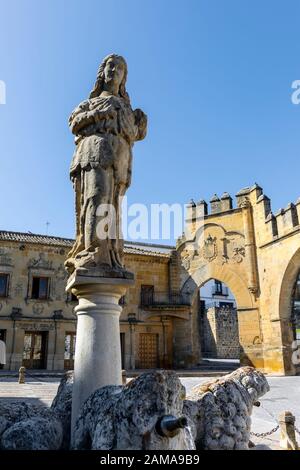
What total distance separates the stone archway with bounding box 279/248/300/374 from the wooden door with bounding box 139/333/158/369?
293 inches

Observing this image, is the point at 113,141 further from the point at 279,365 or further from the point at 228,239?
the point at 228,239

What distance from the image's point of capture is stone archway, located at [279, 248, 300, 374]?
16.9 metres

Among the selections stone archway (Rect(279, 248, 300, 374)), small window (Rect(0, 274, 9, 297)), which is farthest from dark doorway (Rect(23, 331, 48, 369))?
stone archway (Rect(279, 248, 300, 374))

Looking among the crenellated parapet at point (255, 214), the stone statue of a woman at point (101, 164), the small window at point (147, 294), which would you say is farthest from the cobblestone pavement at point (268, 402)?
the small window at point (147, 294)

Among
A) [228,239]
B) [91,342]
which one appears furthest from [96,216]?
[228,239]

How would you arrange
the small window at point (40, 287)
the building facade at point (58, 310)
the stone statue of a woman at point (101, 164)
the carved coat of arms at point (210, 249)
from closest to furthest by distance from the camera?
the stone statue of a woman at point (101, 164) → the building facade at point (58, 310) → the small window at point (40, 287) → the carved coat of arms at point (210, 249)

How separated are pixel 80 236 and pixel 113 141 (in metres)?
0.97

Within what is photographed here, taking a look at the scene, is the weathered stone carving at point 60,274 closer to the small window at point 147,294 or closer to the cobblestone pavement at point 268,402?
the small window at point 147,294

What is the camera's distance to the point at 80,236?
359 cm

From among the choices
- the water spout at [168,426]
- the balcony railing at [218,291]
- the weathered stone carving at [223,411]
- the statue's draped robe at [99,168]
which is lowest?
the weathered stone carving at [223,411]

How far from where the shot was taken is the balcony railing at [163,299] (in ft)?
70.7

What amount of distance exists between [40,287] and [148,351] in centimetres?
702

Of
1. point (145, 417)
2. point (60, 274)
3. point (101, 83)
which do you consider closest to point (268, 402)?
point (145, 417)

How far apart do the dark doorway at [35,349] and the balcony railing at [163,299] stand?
18.8 feet
